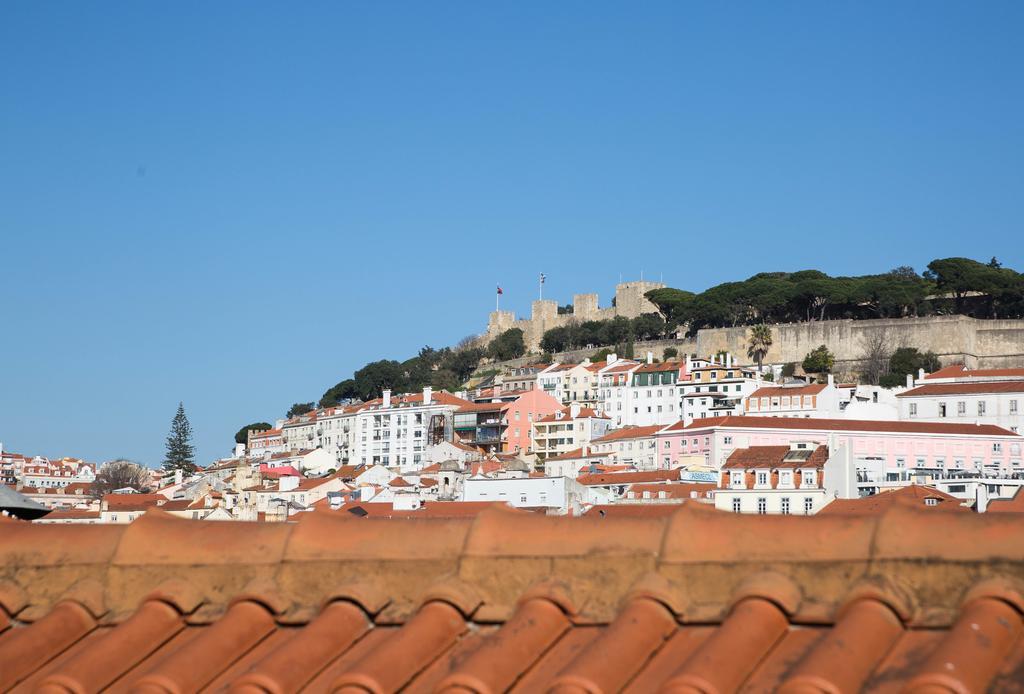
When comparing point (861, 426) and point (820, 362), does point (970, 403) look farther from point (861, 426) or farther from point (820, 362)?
point (820, 362)

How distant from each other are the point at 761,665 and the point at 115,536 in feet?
7.79

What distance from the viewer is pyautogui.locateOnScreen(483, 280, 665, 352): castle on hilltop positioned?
12019 centimetres

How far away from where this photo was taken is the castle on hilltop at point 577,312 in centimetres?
12019

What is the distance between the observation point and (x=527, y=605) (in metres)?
4.11

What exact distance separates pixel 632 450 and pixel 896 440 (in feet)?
48.8

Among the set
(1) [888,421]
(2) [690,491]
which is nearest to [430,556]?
(2) [690,491]

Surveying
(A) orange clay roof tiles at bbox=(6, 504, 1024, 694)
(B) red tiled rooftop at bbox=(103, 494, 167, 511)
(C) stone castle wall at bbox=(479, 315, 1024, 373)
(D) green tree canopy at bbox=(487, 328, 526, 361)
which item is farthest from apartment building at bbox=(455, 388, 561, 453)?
(A) orange clay roof tiles at bbox=(6, 504, 1024, 694)

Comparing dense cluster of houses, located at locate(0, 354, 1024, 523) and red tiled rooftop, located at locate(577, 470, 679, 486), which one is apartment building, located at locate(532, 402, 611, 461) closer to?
dense cluster of houses, located at locate(0, 354, 1024, 523)

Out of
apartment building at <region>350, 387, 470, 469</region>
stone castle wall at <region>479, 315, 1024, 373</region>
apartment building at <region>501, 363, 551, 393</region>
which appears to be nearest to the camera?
stone castle wall at <region>479, 315, 1024, 373</region>

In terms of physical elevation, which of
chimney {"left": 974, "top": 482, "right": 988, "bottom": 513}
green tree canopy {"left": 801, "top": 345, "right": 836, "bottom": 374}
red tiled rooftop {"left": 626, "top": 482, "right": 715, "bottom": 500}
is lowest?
red tiled rooftop {"left": 626, "top": 482, "right": 715, "bottom": 500}

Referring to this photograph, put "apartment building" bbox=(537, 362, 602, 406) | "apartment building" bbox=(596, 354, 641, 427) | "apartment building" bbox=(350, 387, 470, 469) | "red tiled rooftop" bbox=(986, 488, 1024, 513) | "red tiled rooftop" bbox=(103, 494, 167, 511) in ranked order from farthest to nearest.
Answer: "apartment building" bbox=(537, 362, 602, 406) → "apartment building" bbox=(350, 387, 470, 469) → "apartment building" bbox=(596, 354, 641, 427) → "red tiled rooftop" bbox=(103, 494, 167, 511) → "red tiled rooftop" bbox=(986, 488, 1024, 513)

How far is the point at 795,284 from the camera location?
107812 mm

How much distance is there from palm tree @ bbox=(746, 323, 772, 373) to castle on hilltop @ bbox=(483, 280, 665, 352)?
64.9 feet

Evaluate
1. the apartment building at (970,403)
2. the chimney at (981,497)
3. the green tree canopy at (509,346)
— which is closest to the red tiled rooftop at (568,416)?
the apartment building at (970,403)
